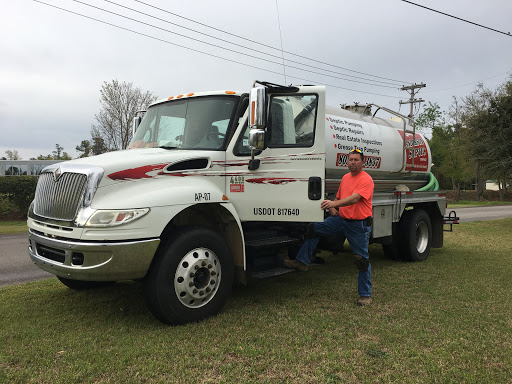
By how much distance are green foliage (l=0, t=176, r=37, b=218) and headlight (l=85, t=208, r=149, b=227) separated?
1461 centimetres

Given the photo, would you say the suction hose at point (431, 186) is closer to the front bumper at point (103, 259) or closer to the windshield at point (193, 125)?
the windshield at point (193, 125)

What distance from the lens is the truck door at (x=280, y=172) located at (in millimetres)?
4711

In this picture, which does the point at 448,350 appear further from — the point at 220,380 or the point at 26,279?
the point at 26,279

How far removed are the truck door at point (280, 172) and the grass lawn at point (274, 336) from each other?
1150 millimetres

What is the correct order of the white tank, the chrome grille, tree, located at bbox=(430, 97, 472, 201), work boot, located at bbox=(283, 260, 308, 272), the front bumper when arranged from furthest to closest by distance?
tree, located at bbox=(430, 97, 472, 201) < the white tank < work boot, located at bbox=(283, 260, 308, 272) < the chrome grille < the front bumper

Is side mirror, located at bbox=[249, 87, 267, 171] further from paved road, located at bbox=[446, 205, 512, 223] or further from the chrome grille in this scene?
paved road, located at bbox=[446, 205, 512, 223]

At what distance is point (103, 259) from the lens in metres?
3.70

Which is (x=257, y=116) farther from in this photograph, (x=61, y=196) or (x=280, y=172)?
(x=61, y=196)

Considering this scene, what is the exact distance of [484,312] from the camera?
182 inches

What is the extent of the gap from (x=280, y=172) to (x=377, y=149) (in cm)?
289

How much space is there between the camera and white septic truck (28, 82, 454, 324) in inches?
149

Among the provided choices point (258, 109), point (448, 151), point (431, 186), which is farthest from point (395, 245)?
point (448, 151)

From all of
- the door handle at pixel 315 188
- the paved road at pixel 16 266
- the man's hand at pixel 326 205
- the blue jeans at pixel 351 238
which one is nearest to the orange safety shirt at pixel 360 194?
the blue jeans at pixel 351 238

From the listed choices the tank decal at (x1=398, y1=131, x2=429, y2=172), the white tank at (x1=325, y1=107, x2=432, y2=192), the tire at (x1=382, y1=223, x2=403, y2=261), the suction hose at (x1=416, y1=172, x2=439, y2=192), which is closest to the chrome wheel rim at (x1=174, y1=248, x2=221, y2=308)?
the white tank at (x1=325, y1=107, x2=432, y2=192)
